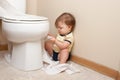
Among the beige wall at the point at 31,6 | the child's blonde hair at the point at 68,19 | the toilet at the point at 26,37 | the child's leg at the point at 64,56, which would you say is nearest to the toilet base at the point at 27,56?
the toilet at the point at 26,37

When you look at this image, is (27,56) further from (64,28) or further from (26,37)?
(64,28)

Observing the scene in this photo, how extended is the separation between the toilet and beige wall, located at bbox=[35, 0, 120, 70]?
0.33m

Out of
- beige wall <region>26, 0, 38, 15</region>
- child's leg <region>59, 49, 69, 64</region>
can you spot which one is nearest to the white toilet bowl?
child's leg <region>59, 49, 69, 64</region>

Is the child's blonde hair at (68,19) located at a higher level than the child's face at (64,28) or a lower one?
higher

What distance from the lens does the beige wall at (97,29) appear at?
4.26ft

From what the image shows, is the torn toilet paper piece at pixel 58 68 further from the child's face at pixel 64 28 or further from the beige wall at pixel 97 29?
the child's face at pixel 64 28

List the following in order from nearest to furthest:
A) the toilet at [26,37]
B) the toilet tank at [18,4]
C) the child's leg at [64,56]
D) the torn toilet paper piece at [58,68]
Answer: the toilet at [26,37], the torn toilet paper piece at [58,68], the child's leg at [64,56], the toilet tank at [18,4]

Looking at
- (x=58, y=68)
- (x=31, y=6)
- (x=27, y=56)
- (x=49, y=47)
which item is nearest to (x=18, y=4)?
(x=31, y=6)

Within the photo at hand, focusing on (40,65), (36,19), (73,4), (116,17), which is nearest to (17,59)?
(40,65)

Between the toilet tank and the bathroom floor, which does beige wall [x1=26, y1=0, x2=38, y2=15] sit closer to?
the toilet tank

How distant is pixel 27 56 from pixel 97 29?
1.90ft

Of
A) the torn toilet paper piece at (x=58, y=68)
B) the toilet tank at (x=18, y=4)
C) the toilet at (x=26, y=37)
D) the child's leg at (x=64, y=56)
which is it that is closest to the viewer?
the toilet at (x=26, y=37)

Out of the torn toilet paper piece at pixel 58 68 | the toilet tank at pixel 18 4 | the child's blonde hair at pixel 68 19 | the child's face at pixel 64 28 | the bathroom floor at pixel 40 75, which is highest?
the toilet tank at pixel 18 4

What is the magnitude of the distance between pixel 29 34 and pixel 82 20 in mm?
480
